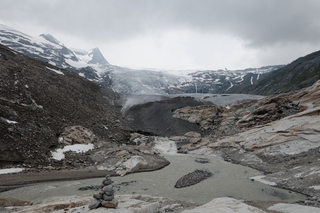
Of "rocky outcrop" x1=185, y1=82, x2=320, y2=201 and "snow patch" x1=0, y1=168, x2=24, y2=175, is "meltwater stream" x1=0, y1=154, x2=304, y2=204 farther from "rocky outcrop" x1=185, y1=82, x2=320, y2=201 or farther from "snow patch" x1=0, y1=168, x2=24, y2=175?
"snow patch" x1=0, y1=168, x2=24, y2=175

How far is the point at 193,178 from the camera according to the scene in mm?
28516

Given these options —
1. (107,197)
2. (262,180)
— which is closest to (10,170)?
(107,197)

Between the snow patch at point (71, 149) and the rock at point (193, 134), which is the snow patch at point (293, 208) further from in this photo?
the rock at point (193, 134)

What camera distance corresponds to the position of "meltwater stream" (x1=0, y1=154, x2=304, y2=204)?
22.5 m

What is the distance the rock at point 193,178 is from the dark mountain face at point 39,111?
69.7 feet

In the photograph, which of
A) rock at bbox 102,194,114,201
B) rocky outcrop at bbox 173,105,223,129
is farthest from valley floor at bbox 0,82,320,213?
rocky outcrop at bbox 173,105,223,129

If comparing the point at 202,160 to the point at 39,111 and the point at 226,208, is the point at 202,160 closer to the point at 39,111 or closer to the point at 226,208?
the point at 226,208

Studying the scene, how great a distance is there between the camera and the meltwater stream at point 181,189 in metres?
22.5

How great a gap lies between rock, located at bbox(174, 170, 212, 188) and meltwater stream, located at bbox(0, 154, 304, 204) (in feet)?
2.21

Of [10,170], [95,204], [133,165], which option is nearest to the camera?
[95,204]

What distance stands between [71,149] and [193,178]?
914 inches

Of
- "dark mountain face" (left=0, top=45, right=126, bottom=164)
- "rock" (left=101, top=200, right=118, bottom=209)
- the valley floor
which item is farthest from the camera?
"dark mountain face" (left=0, top=45, right=126, bottom=164)

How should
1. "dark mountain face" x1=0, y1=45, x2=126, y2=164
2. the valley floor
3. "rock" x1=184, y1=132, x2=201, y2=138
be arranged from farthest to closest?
"rock" x1=184, y1=132, x2=201, y2=138 < "dark mountain face" x1=0, y1=45, x2=126, y2=164 < the valley floor

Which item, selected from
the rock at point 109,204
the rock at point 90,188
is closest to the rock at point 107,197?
the rock at point 109,204
